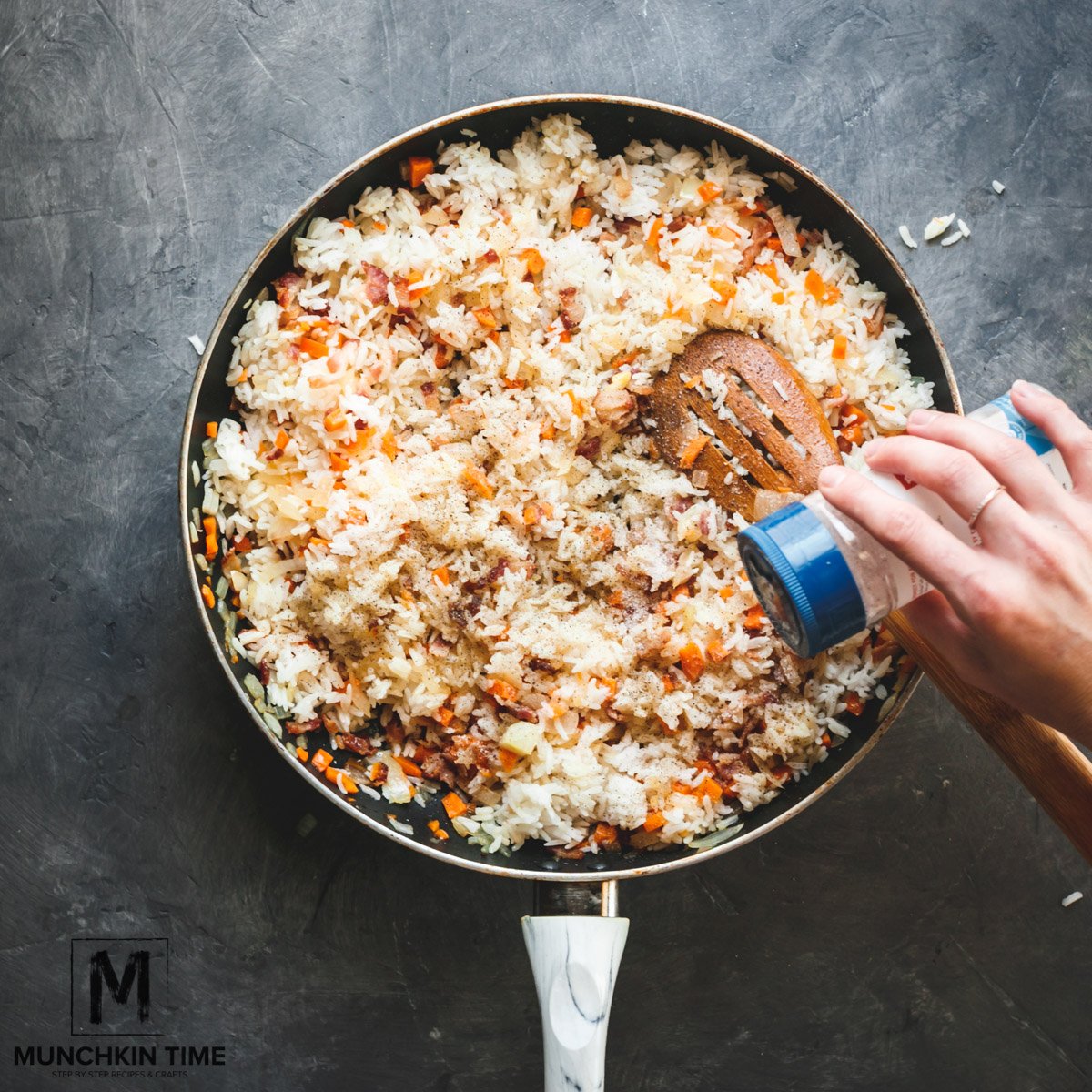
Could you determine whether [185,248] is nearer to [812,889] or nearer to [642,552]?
[642,552]

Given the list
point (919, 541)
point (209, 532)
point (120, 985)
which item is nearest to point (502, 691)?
point (209, 532)

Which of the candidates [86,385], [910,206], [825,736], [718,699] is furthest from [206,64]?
[825,736]

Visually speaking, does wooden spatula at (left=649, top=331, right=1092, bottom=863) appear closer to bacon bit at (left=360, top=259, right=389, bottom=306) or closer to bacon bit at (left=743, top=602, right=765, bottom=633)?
bacon bit at (left=743, top=602, right=765, bottom=633)

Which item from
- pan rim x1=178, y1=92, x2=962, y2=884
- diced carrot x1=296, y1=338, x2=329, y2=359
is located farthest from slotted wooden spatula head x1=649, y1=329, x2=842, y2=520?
diced carrot x1=296, y1=338, x2=329, y2=359

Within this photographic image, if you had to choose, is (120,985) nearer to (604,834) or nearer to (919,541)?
(604,834)

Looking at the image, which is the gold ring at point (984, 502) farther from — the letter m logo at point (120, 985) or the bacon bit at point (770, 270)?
the letter m logo at point (120, 985)

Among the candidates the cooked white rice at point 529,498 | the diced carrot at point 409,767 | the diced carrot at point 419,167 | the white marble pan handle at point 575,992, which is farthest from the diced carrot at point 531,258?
the white marble pan handle at point 575,992

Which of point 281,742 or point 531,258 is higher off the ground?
point 531,258
